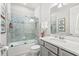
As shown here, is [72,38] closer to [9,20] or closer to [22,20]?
[22,20]

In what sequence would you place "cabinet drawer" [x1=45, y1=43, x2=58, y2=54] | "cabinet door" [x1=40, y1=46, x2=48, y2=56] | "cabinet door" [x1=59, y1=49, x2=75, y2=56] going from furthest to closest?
"cabinet door" [x1=40, y1=46, x2=48, y2=56] < "cabinet drawer" [x1=45, y1=43, x2=58, y2=54] < "cabinet door" [x1=59, y1=49, x2=75, y2=56]

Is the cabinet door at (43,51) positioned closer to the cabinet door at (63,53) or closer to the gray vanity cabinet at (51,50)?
the gray vanity cabinet at (51,50)

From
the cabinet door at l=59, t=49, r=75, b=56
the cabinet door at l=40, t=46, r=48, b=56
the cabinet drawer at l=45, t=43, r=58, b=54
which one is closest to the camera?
the cabinet door at l=59, t=49, r=75, b=56

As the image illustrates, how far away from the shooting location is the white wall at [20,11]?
6.44 ft

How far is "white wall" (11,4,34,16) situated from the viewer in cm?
196

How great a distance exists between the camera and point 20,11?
6.50 feet

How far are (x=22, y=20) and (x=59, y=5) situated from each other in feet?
2.99

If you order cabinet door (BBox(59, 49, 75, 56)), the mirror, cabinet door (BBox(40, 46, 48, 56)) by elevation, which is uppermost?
the mirror

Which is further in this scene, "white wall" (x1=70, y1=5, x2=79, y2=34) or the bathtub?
the bathtub

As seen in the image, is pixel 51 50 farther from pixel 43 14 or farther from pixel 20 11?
pixel 20 11

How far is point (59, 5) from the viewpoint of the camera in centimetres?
195

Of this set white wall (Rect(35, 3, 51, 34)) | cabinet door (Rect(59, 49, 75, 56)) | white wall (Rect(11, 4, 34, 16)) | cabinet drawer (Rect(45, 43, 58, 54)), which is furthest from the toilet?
white wall (Rect(11, 4, 34, 16))

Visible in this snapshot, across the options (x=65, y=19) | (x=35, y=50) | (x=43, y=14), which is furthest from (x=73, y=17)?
(x=35, y=50)

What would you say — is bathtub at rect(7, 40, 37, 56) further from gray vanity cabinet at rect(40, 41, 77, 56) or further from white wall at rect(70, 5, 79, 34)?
white wall at rect(70, 5, 79, 34)
